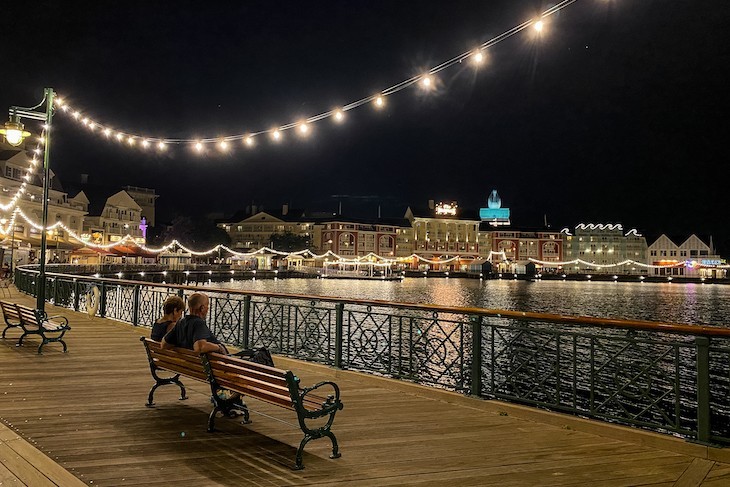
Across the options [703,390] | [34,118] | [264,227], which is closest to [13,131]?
[34,118]

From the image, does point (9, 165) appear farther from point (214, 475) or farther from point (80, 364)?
point (214, 475)

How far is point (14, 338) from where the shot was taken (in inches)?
447

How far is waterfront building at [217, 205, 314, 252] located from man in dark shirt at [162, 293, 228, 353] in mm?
111573

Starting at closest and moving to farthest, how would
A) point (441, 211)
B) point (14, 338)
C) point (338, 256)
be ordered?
point (14, 338), point (338, 256), point (441, 211)

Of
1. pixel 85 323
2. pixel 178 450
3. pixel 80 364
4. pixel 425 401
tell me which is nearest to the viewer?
pixel 178 450

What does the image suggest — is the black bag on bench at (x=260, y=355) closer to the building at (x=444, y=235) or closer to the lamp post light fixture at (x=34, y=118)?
the lamp post light fixture at (x=34, y=118)

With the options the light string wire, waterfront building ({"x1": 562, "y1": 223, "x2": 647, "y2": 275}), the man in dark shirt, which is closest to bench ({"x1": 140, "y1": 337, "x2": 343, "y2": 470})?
the man in dark shirt

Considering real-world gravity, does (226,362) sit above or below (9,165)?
below

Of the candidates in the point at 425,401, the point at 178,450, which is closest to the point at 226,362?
the point at 178,450

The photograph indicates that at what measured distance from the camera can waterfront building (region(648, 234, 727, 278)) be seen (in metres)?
125

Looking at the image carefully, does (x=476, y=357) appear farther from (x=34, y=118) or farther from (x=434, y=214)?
(x=434, y=214)

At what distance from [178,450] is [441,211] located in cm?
13061

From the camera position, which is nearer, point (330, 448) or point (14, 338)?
point (330, 448)

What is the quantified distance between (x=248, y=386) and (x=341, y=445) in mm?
1011
